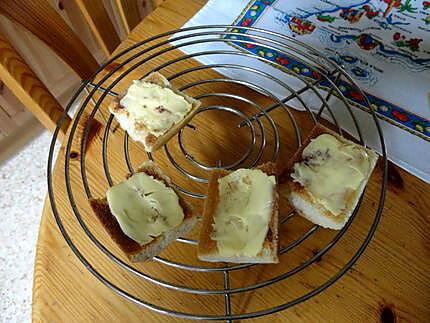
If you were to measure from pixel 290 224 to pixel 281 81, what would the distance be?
28cm

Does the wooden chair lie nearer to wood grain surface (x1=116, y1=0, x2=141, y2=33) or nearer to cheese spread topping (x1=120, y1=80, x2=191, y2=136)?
wood grain surface (x1=116, y1=0, x2=141, y2=33)

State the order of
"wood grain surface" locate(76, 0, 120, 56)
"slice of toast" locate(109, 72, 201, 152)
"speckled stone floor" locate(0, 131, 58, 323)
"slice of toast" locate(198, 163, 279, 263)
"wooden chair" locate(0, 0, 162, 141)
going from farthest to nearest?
"speckled stone floor" locate(0, 131, 58, 323) → "wood grain surface" locate(76, 0, 120, 56) → "wooden chair" locate(0, 0, 162, 141) → "slice of toast" locate(109, 72, 201, 152) → "slice of toast" locate(198, 163, 279, 263)

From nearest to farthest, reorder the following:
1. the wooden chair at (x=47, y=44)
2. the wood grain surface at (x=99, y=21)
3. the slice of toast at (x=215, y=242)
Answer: the slice of toast at (x=215, y=242), the wooden chair at (x=47, y=44), the wood grain surface at (x=99, y=21)

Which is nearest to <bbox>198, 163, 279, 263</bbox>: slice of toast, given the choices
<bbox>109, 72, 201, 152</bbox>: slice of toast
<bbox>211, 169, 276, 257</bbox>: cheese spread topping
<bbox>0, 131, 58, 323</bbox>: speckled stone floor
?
<bbox>211, 169, 276, 257</bbox>: cheese spread topping

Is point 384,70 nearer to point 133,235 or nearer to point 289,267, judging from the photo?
point 289,267

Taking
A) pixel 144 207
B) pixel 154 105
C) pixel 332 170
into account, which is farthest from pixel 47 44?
pixel 332 170

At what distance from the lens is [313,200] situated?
0.56 m

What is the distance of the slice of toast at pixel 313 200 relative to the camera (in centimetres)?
56

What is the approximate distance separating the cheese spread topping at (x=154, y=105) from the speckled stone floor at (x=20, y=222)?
0.82 m

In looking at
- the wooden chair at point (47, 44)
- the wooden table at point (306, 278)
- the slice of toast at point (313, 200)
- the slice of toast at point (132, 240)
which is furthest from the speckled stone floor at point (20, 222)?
the slice of toast at point (313, 200)

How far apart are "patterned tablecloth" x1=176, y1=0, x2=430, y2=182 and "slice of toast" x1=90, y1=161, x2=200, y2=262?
0.30m

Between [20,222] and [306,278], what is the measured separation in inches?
40.9

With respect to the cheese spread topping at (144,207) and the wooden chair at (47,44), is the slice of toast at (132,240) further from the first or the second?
the wooden chair at (47,44)

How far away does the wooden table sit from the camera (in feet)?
1.84
